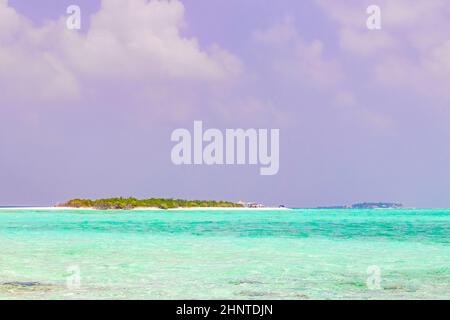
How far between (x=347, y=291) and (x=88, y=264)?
34.4 ft

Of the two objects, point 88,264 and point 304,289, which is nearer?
→ point 304,289

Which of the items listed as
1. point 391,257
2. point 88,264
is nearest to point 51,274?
point 88,264

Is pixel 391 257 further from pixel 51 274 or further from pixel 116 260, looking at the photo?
pixel 51 274

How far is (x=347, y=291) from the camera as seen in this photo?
15.9 metres
